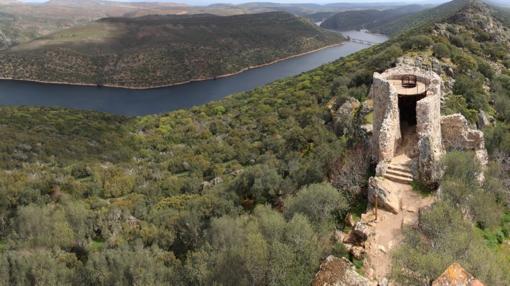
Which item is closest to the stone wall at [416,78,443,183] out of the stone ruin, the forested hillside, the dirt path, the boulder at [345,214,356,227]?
the stone ruin

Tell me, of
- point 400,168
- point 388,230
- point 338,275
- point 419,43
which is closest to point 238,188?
point 400,168

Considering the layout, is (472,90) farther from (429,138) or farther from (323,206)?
(323,206)

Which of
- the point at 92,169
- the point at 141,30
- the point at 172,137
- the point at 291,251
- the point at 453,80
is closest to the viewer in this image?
the point at 291,251

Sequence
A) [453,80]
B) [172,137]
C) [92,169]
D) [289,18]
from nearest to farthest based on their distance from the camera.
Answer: [453,80], [92,169], [172,137], [289,18]

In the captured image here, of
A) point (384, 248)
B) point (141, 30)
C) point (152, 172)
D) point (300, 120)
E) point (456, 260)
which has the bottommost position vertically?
point (152, 172)

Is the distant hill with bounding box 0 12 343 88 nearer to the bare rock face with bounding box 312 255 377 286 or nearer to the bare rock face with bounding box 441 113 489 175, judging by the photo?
the bare rock face with bounding box 441 113 489 175

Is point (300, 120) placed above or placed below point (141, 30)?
below

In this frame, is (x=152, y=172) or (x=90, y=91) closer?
(x=152, y=172)

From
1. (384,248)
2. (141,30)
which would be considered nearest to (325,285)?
(384,248)

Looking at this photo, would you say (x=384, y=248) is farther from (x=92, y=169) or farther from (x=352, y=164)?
(x=92, y=169)
